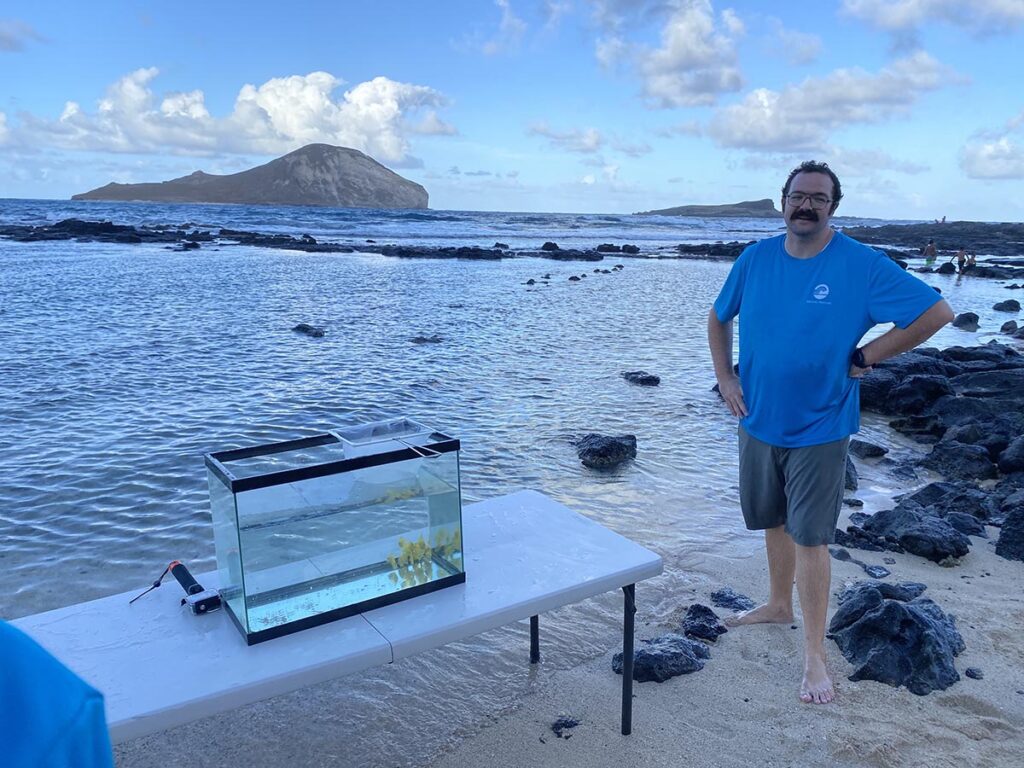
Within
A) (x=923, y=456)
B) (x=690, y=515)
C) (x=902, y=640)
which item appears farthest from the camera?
(x=923, y=456)

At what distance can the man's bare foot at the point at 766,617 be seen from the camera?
15.3 ft

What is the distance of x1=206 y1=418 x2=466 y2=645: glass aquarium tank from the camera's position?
2.77 metres

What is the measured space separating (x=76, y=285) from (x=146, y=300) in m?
3.62

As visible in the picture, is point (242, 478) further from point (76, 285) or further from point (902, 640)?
point (76, 285)

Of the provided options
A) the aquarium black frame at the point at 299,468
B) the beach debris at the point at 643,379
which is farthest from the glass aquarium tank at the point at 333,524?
the beach debris at the point at 643,379

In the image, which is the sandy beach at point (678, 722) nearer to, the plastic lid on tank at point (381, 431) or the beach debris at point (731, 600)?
the beach debris at point (731, 600)

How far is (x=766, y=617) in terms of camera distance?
184 inches

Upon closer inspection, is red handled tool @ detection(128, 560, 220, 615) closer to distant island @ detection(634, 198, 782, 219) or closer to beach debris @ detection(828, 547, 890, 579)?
beach debris @ detection(828, 547, 890, 579)

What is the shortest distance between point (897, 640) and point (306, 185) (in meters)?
152

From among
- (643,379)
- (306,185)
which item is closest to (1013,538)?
(643,379)

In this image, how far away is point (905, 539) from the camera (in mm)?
5738

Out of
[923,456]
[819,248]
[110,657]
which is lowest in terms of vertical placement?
[923,456]

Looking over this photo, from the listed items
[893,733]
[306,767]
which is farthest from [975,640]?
[306,767]

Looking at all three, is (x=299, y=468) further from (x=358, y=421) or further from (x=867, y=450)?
(x=867, y=450)
